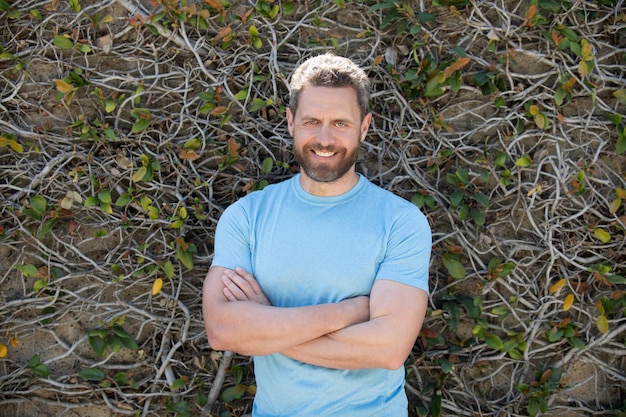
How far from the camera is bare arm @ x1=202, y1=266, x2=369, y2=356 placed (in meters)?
1.85

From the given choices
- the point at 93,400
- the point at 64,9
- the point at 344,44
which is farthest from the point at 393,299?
the point at 64,9

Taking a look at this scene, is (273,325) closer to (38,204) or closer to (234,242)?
(234,242)

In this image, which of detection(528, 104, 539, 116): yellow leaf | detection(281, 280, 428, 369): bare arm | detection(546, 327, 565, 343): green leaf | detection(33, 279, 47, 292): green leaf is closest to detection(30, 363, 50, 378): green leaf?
detection(33, 279, 47, 292): green leaf

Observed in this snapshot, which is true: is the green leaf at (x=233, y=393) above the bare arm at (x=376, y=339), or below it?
below

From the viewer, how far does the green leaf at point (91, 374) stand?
8.22 feet

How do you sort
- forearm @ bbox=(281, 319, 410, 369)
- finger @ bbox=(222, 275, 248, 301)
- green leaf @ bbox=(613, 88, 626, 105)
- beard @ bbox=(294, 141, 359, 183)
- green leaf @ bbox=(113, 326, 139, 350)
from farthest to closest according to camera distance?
green leaf @ bbox=(113, 326, 139, 350) → green leaf @ bbox=(613, 88, 626, 105) → beard @ bbox=(294, 141, 359, 183) → finger @ bbox=(222, 275, 248, 301) → forearm @ bbox=(281, 319, 410, 369)

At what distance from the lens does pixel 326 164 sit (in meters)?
2.04

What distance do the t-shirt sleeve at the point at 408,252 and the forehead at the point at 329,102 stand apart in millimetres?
397

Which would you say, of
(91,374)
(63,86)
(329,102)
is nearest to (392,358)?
(329,102)

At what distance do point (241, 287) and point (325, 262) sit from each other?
11.1 inches

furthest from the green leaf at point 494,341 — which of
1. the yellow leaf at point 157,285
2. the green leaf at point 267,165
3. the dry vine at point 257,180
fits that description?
the yellow leaf at point 157,285

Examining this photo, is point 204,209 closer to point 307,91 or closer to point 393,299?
point 307,91

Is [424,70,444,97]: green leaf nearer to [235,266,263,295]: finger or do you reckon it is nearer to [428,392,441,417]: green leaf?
[235,266,263,295]: finger

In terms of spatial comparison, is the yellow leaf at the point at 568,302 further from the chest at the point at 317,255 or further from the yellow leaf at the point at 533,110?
the chest at the point at 317,255
